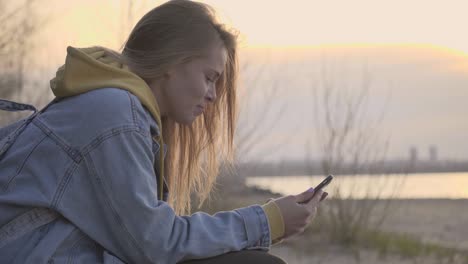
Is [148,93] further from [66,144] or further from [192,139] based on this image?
[192,139]

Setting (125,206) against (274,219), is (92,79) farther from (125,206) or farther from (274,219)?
(274,219)

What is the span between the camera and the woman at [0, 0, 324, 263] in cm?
212

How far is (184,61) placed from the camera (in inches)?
95.6

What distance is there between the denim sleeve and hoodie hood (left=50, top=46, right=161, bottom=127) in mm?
136

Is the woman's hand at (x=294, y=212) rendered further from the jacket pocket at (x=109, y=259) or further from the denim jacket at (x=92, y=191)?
the jacket pocket at (x=109, y=259)

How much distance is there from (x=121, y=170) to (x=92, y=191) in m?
0.10

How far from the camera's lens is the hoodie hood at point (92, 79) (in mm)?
2221

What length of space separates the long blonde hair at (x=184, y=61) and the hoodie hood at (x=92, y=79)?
0.15 m

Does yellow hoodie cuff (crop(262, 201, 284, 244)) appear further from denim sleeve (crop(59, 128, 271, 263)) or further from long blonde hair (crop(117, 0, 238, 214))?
long blonde hair (crop(117, 0, 238, 214))

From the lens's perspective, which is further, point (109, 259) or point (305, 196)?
point (305, 196)

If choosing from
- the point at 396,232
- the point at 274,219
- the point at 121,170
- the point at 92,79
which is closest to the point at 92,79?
the point at 92,79

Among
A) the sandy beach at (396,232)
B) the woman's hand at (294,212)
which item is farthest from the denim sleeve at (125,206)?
the sandy beach at (396,232)

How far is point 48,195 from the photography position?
2.12 meters

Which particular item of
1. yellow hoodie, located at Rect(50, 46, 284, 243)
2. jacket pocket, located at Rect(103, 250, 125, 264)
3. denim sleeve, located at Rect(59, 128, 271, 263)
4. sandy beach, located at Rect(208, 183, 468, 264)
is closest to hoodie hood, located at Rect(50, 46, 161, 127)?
yellow hoodie, located at Rect(50, 46, 284, 243)
